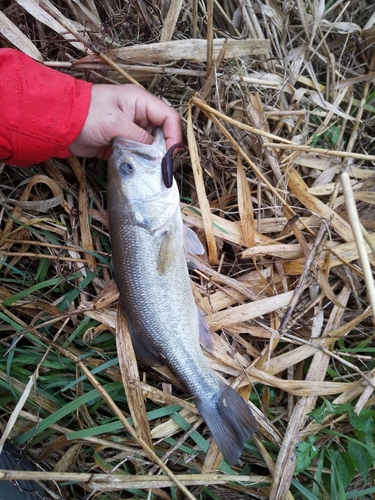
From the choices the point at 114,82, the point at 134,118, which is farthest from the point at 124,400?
the point at 114,82

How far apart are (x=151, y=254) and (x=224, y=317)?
0.68 metres

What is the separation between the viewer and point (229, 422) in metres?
2.37

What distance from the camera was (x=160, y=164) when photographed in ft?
7.57

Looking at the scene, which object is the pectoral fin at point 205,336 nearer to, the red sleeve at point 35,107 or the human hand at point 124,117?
the human hand at point 124,117

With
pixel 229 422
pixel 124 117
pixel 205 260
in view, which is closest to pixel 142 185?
pixel 124 117

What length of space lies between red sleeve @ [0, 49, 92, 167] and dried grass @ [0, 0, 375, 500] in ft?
0.81

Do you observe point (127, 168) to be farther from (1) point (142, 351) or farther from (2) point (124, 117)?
(1) point (142, 351)

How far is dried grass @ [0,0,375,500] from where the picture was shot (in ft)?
8.13

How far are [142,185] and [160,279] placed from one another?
57 cm

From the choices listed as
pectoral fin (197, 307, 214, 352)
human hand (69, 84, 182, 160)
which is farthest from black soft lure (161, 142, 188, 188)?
pectoral fin (197, 307, 214, 352)

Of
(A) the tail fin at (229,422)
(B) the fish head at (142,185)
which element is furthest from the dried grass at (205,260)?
(B) the fish head at (142,185)

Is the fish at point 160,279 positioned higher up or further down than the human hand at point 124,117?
further down

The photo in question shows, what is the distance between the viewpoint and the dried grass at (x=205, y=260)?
2479 mm

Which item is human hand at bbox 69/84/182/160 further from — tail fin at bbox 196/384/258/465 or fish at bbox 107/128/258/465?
tail fin at bbox 196/384/258/465
